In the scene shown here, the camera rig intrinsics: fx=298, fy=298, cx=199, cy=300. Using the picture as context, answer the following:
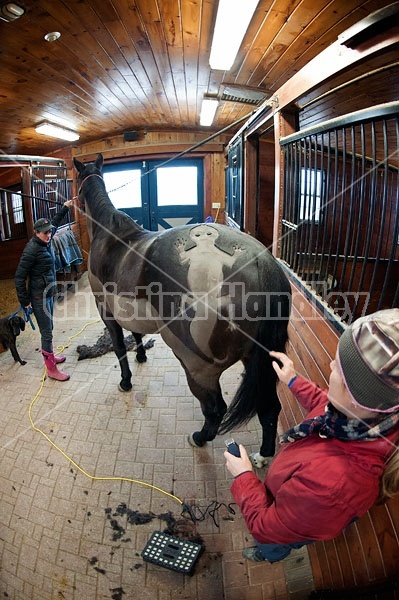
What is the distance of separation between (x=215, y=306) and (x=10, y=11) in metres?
2.59

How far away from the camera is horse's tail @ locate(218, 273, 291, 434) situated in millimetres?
2014

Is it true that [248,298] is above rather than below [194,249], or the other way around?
below

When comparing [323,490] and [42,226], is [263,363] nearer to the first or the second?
[323,490]

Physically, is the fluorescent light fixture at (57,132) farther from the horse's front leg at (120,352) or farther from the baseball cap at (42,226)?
the horse's front leg at (120,352)

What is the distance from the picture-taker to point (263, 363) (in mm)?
2059

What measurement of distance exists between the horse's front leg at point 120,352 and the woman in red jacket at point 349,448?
7.93 feet

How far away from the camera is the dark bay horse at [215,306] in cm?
192

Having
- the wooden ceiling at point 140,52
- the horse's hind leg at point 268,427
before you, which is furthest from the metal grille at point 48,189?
the horse's hind leg at point 268,427

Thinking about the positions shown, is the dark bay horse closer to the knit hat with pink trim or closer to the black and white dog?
the knit hat with pink trim

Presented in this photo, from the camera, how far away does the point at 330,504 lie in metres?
0.83

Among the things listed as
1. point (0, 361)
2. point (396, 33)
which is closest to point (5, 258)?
point (0, 361)

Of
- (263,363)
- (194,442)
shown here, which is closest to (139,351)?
(194,442)

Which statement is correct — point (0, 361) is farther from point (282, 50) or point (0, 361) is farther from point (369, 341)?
point (282, 50)

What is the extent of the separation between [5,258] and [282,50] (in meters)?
7.38
